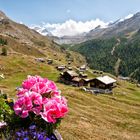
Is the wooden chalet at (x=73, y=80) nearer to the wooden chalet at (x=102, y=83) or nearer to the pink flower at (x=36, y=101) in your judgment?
the wooden chalet at (x=102, y=83)

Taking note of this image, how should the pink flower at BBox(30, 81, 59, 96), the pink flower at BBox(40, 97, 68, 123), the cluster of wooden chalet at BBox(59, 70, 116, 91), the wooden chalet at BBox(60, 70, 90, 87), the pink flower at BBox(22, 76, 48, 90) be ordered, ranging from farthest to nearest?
the wooden chalet at BBox(60, 70, 90, 87)
the cluster of wooden chalet at BBox(59, 70, 116, 91)
the pink flower at BBox(22, 76, 48, 90)
the pink flower at BBox(30, 81, 59, 96)
the pink flower at BBox(40, 97, 68, 123)

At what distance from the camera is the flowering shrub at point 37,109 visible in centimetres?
1061

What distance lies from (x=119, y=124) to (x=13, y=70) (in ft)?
304

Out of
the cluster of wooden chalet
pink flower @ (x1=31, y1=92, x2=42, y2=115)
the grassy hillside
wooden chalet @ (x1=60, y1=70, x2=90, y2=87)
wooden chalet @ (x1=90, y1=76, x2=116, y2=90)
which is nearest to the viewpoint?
pink flower @ (x1=31, y1=92, x2=42, y2=115)

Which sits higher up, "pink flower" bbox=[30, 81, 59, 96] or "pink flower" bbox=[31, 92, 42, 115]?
"pink flower" bbox=[30, 81, 59, 96]

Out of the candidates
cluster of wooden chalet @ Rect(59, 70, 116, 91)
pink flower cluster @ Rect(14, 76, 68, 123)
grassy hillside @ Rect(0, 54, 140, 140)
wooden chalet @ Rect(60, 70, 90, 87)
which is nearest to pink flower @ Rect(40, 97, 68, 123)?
pink flower cluster @ Rect(14, 76, 68, 123)

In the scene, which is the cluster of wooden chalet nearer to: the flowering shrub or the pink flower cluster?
the flowering shrub

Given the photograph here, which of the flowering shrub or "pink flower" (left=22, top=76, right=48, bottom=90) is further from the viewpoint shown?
"pink flower" (left=22, top=76, right=48, bottom=90)

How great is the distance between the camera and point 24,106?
425 inches

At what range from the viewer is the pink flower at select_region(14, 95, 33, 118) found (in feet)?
35.1

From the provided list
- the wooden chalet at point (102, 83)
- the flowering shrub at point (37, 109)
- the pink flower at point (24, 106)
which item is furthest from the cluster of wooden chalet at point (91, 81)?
the pink flower at point (24, 106)

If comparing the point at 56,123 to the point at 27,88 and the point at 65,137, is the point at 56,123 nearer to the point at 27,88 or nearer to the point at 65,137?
the point at 27,88

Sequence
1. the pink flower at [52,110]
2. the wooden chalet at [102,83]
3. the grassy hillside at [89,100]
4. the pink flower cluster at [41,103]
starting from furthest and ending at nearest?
the wooden chalet at [102,83] → the grassy hillside at [89,100] → the pink flower cluster at [41,103] → the pink flower at [52,110]

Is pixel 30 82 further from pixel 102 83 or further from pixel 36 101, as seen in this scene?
pixel 102 83
